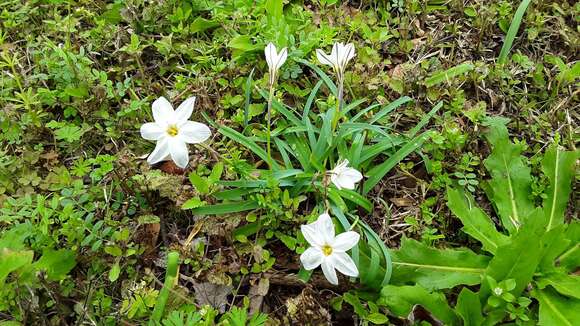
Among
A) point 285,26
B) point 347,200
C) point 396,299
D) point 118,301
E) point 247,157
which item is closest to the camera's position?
point 396,299

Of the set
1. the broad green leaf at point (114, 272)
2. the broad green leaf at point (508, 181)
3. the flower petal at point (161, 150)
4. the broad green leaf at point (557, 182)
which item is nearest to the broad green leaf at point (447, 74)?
the broad green leaf at point (508, 181)

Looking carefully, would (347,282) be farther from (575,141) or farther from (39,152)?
(39,152)

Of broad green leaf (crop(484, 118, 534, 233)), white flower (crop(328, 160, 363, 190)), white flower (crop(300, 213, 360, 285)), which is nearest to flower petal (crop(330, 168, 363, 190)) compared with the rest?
white flower (crop(328, 160, 363, 190))

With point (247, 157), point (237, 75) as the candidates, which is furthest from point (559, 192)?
point (237, 75)

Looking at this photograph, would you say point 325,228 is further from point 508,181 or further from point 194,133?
point 508,181

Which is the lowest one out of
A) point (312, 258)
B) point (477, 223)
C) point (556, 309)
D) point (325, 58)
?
point (556, 309)

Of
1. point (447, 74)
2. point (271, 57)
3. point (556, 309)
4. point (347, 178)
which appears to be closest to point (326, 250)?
point (347, 178)

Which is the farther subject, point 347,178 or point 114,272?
point 114,272
